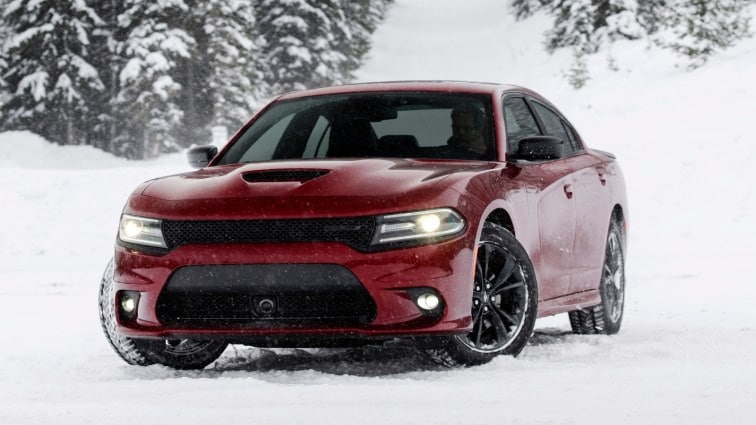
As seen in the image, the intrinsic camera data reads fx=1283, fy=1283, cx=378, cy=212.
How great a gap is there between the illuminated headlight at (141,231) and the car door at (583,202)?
104 inches

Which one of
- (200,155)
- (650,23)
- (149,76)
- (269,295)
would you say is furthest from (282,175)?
(149,76)

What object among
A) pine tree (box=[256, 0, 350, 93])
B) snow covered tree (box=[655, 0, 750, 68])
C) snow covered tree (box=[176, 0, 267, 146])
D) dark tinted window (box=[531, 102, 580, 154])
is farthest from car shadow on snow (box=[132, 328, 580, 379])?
pine tree (box=[256, 0, 350, 93])

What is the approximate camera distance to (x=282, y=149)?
7059mm

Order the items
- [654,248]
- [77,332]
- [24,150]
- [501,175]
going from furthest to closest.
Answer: [24,150], [654,248], [77,332], [501,175]

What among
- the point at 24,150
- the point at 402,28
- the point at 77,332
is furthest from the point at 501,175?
the point at 402,28

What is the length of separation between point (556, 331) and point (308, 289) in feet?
11.9

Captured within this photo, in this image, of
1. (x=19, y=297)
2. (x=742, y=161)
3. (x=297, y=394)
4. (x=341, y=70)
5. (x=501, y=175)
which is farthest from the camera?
(x=341, y=70)

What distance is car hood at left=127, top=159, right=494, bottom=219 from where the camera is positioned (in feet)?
18.0

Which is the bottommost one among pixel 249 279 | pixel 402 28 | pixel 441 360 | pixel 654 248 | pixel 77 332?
pixel 402 28

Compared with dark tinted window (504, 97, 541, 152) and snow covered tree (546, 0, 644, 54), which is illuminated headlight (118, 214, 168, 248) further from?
snow covered tree (546, 0, 644, 54)

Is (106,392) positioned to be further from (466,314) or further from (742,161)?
(742,161)

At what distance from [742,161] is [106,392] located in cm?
1377

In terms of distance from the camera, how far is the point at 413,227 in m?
5.47

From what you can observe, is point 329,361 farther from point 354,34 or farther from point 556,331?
point 354,34
